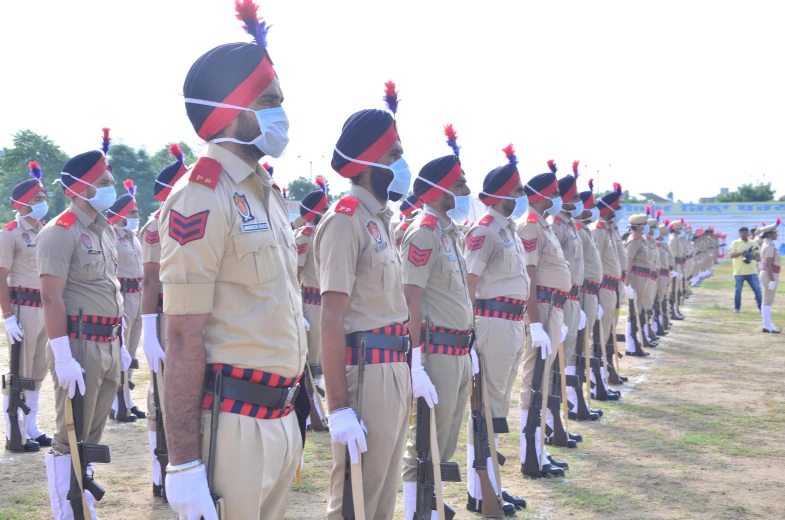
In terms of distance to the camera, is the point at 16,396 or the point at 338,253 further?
the point at 16,396

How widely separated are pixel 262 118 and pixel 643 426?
741 cm

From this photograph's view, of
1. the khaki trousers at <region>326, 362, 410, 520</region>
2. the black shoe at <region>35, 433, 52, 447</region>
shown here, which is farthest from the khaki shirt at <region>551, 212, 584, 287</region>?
the black shoe at <region>35, 433, 52, 447</region>

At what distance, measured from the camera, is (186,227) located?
2523 millimetres

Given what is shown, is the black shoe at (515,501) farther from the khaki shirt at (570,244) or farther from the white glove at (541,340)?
the khaki shirt at (570,244)

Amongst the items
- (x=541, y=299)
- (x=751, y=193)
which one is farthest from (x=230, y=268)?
(x=751, y=193)

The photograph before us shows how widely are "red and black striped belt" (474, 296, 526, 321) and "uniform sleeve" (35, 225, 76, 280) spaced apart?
126 inches

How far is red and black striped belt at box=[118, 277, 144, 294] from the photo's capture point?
368 inches

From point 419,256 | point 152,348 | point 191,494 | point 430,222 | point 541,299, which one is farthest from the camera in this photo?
point 541,299

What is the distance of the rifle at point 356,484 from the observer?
359cm

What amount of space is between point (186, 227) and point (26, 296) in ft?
20.3

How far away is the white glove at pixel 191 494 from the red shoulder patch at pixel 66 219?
3.22 m

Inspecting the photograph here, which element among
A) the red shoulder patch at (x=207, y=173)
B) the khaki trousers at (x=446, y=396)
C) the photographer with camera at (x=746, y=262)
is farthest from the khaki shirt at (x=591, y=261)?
the photographer with camera at (x=746, y=262)

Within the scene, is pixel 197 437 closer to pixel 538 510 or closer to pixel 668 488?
pixel 538 510

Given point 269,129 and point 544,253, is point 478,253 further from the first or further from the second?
point 269,129
